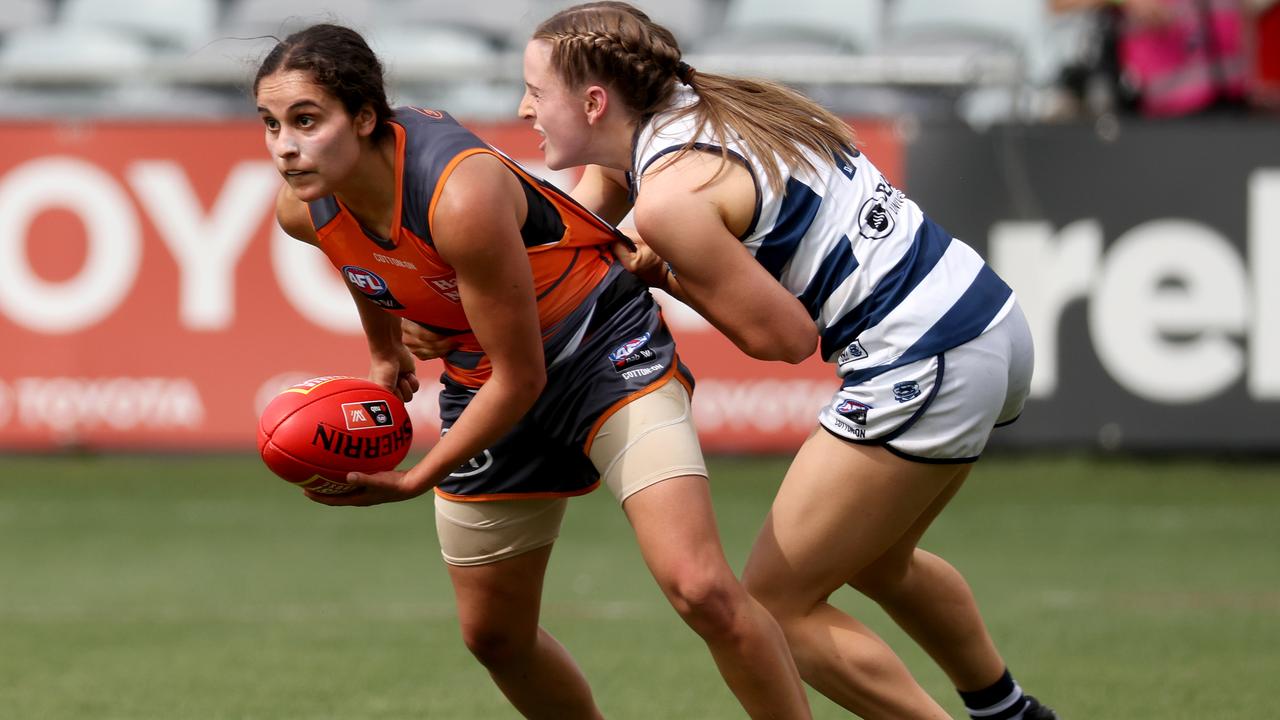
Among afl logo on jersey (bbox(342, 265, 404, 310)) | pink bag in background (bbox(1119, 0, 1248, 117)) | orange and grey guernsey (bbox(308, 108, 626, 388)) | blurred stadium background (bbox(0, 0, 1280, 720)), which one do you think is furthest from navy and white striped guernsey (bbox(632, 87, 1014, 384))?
pink bag in background (bbox(1119, 0, 1248, 117))

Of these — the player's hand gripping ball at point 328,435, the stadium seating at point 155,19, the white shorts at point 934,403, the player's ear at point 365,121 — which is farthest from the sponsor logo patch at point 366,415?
the stadium seating at point 155,19

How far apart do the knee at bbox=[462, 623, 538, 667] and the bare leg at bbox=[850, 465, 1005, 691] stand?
0.83m

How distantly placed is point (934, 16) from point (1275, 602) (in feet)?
17.8

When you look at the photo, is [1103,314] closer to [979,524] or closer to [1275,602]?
[979,524]

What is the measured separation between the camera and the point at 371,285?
3.83 m

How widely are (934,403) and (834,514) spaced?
0.33 meters

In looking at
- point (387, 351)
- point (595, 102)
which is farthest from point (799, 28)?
point (595, 102)

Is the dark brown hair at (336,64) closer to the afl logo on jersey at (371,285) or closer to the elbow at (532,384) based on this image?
the afl logo on jersey at (371,285)

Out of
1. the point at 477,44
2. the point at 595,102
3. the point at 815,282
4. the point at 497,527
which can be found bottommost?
the point at 477,44

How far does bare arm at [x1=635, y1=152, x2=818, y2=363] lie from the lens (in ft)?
11.4

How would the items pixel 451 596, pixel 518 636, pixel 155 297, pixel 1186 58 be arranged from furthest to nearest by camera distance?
1. pixel 1186 58
2. pixel 155 297
3. pixel 451 596
4. pixel 518 636

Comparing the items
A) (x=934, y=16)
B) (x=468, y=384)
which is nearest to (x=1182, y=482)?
(x=934, y=16)

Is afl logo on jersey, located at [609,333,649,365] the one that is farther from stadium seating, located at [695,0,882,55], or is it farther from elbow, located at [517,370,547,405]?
stadium seating, located at [695,0,882,55]

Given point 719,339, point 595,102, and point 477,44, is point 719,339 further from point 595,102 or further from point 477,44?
point 595,102
